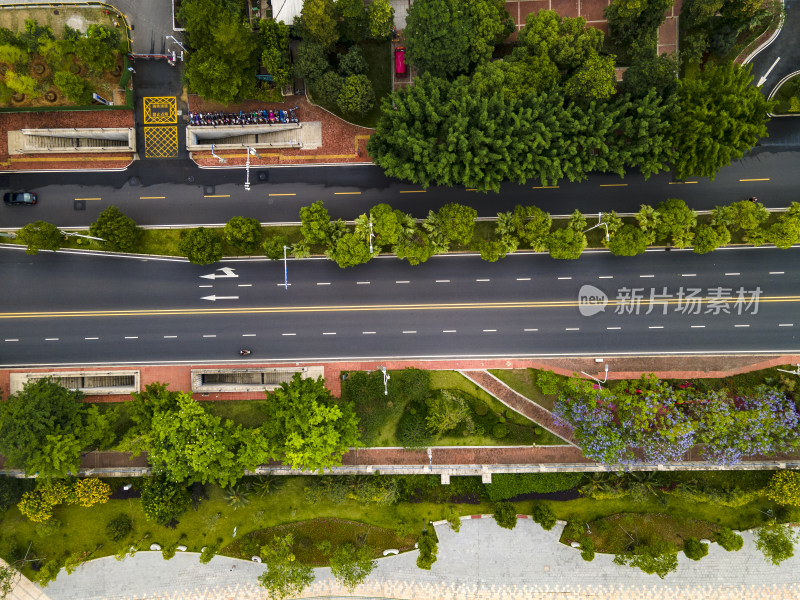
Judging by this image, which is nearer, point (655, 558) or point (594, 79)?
point (594, 79)

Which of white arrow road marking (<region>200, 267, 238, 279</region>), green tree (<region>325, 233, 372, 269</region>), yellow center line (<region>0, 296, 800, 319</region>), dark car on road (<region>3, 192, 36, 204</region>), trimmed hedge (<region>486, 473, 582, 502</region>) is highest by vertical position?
dark car on road (<region>3, 192, 36, 204</region>)

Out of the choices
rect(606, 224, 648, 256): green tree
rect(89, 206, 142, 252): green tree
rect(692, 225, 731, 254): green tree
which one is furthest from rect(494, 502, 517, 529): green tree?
rect(89, 206, 142, 252): green tree

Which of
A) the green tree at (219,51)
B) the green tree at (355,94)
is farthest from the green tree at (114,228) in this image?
the green tree at (355,94)

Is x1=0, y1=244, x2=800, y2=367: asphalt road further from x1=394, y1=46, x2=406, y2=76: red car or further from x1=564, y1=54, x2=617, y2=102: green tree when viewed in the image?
x1=394, y1=46, x2=406, y2=76: red car

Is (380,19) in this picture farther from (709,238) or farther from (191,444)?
(191,444)

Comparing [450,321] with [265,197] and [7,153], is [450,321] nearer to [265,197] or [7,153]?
[265,197]

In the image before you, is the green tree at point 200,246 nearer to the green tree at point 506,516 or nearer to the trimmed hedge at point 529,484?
the trimmed hedge at point 529,484

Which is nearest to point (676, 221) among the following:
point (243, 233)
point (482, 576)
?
point (482, 576)
